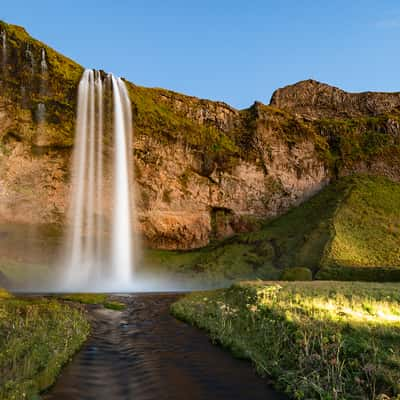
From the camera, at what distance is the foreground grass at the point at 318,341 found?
320 inches

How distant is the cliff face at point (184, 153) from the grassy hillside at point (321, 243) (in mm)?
4673

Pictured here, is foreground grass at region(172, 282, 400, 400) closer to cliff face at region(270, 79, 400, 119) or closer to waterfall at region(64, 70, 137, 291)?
waterfall at region(64, 70, 137, 291)

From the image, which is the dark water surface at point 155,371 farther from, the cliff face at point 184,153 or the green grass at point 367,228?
the cliff face at point 184,153

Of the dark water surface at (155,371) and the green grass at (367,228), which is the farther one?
the green grass at (367,228)

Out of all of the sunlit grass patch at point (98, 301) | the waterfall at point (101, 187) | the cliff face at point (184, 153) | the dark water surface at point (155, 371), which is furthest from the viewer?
the waterfall at point (101, 187)

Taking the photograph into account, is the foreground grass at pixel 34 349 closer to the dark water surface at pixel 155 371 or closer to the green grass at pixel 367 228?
the dark water surface at pixel 155 371

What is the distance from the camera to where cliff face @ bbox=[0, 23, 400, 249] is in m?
51.4

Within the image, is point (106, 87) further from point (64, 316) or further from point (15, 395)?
point (15, 395)

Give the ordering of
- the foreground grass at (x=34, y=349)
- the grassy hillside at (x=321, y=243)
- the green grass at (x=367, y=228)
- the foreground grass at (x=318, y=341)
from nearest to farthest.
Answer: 1. the foreground grass at (x=318, y=341)
2. the foreground grass at (x=34, y=349)
3. the green grass at (x=367, y=228)
4. the grassy hillside at (x=321, y=243)

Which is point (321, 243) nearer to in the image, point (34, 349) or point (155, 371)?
point (155, 371)

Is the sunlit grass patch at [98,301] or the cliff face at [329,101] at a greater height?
the cliff face at [329,101]

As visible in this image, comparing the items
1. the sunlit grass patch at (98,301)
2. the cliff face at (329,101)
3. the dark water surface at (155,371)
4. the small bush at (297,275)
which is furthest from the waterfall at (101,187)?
the cliff face at (329,101)

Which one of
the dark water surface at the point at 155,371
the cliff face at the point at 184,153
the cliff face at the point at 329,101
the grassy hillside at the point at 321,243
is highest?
the cliff face at the point at 329,101

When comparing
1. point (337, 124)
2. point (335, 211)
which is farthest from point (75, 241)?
point (337, 124)
